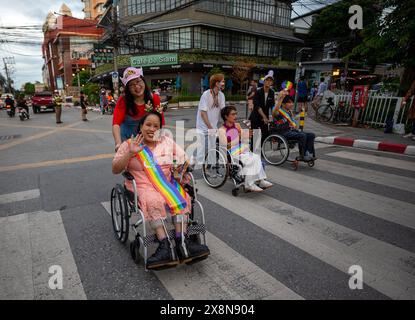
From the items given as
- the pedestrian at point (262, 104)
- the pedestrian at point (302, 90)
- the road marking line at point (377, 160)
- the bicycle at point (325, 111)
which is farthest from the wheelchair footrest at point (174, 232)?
the pedestrian at point (302, 90)

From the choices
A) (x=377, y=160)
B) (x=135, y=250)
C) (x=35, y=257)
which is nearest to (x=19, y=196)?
(x=35, y=257)

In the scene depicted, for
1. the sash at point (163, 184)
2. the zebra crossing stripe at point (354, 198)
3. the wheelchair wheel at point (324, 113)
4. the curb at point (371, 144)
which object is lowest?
the zebra crossing stripe at point (354, 198)

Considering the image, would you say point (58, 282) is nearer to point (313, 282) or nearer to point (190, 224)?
point (190, 224)

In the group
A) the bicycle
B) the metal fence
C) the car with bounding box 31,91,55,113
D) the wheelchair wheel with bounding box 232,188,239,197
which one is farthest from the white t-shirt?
the car with bounding box 31,91,55,113

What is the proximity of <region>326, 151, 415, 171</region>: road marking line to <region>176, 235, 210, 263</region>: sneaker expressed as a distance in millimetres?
5424

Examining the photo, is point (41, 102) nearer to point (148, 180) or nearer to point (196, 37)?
point (196, 37)

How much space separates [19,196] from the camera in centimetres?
440

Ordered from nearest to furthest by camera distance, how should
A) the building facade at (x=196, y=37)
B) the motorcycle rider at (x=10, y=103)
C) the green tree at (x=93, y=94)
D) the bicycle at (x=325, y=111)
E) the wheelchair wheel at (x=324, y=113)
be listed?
the bicycle at (x=325, y=111)
the wheelchair wheel at (x=324, y=113)
the motorcycle rider at (x=10, y=103)
the green tree at (x=93, y=94)
the building facade at (x=196, y=37)

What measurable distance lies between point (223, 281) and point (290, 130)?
13.7 ft

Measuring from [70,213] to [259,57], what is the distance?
35.5 metres

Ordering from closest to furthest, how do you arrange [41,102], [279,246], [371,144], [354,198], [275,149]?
[279,246] < [354,198] < [275,149] < [371,144] < [41,102]

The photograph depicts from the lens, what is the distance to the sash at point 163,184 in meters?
2.57

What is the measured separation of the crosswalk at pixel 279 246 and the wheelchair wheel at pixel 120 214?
0.40 feet

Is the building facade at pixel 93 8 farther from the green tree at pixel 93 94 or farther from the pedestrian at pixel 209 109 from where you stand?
the pedestrian at pixel 209 109
